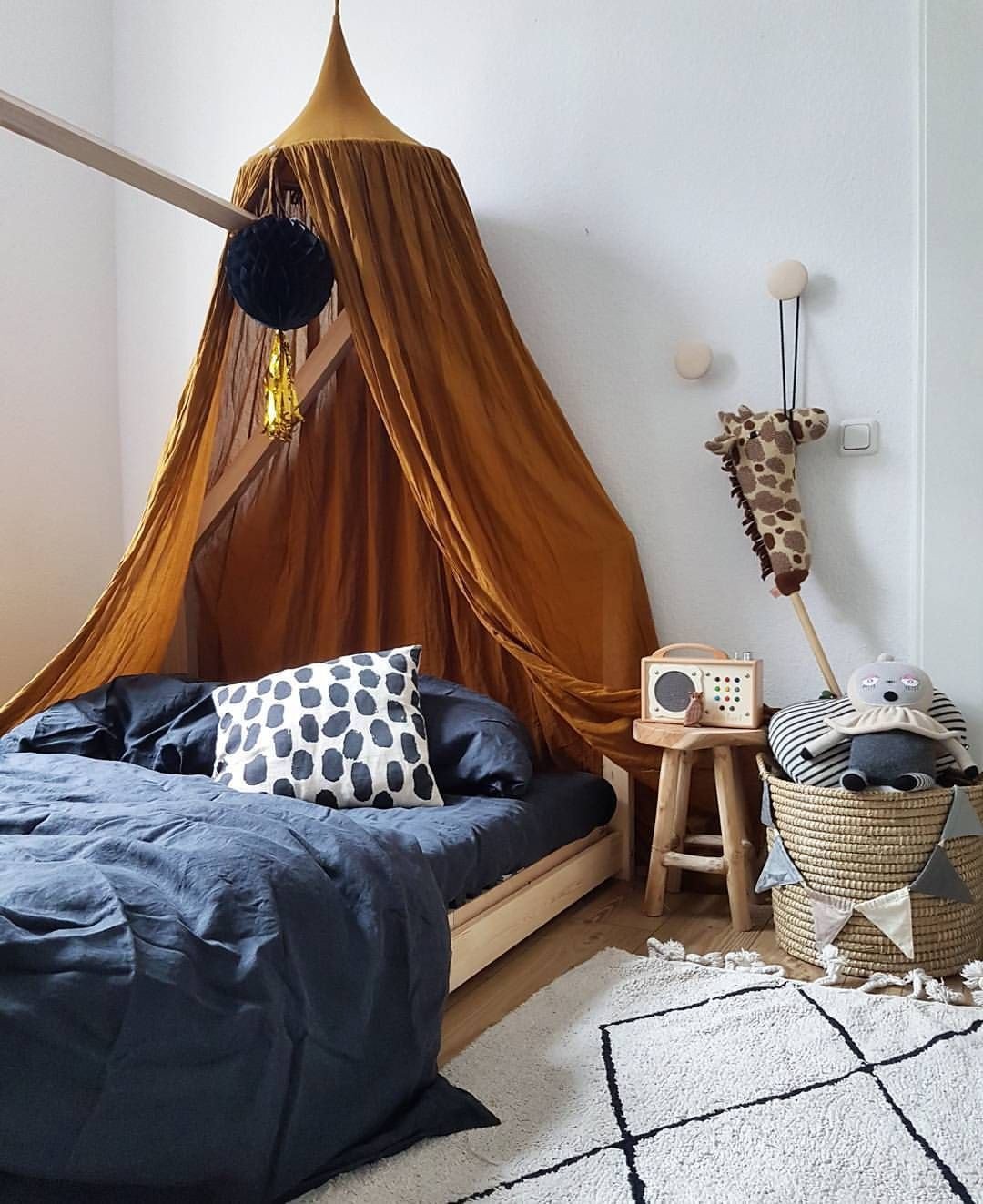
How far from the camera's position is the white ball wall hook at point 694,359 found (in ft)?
9.42

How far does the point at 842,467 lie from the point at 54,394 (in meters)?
2.56

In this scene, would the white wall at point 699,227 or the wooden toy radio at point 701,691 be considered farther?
the white wall at point 699,227

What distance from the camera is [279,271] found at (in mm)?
2734

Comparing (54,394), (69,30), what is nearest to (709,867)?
(54,394)

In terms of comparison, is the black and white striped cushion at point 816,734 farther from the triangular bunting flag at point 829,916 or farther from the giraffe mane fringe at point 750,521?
the giraffe mane fringe at point 750,521

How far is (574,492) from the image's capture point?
3000 millimetres

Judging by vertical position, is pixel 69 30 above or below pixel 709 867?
above

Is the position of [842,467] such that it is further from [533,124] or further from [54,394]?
[54,394]

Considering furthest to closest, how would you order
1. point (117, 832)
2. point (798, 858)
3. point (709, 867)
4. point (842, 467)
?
1. point (842, 467)
2. point (709, 867)
3. point (798, 858)
4. point (117, 832)

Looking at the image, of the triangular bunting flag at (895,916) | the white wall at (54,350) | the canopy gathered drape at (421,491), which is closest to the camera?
the triangular bunting flag at (895,916)

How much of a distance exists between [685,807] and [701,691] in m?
0.30

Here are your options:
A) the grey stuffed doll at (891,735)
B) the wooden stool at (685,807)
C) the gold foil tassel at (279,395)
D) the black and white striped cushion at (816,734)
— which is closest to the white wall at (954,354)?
the black and white striped cushion at (816,734)

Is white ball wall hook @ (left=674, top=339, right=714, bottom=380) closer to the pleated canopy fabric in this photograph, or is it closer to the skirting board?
the pleated canopy fabric

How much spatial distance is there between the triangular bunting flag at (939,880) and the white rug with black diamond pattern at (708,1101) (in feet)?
0.77
